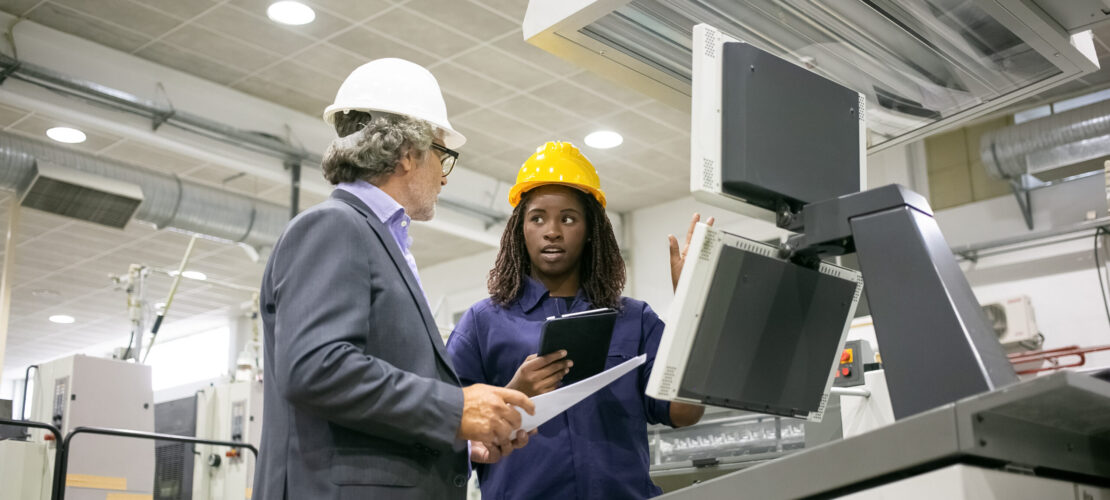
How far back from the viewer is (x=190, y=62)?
6.31 meters

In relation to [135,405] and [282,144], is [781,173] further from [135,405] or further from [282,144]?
[282,144]

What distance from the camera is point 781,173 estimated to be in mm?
1622

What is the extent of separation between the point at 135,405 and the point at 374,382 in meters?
4.57

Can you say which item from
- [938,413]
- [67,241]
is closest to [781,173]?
[938,413]

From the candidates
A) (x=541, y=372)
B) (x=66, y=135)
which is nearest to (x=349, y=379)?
(x=541, y=372)

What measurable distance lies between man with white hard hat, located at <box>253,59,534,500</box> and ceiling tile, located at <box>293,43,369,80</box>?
458cm

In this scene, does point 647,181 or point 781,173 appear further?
point 647,181

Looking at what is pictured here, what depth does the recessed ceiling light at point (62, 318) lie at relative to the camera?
11539mm

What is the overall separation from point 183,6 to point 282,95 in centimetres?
127

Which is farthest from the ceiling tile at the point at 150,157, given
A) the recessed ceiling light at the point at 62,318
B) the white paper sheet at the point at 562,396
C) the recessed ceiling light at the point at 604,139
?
the white paper sheet at the point at 562,396

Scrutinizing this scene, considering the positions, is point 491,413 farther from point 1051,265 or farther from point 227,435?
point 1051,265

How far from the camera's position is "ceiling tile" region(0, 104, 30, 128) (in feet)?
21.7

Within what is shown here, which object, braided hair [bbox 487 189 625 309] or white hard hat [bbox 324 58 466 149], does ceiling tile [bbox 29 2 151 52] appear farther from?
white hard hat [bbox 324 58 466 149]

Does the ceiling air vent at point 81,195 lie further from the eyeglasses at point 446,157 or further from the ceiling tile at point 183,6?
the eyeglasses at point 446,157
